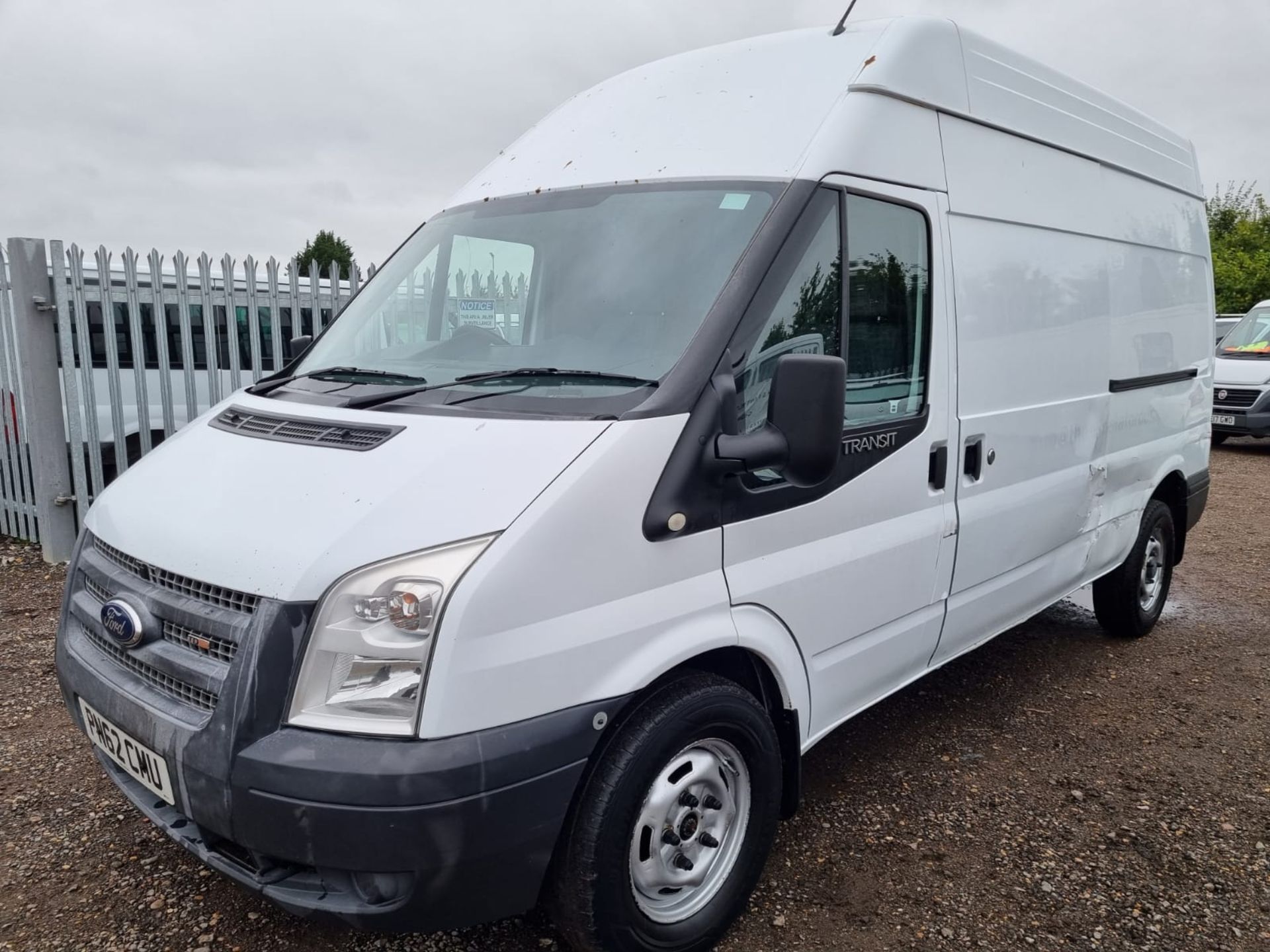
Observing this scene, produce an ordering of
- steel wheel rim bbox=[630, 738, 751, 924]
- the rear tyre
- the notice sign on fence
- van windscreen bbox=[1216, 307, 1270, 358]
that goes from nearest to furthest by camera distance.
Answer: steel wheel rim bbox=[630, 738, 751, 924]
the notice sign on fence
the rear tyre
van windscreen bbox=[1216, 307, 1270, 358]

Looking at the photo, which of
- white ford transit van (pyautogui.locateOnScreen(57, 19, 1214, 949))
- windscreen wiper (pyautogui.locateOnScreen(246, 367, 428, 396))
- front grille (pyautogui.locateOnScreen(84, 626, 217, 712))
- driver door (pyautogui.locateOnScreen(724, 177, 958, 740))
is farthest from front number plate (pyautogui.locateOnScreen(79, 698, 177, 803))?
driver door (pyautogui.locateOnScreen(724, 177, 958, 740))

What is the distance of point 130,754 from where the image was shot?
2.38 meters

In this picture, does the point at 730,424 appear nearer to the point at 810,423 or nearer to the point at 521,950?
the point at 810,423

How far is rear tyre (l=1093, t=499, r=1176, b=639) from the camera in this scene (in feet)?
16.9

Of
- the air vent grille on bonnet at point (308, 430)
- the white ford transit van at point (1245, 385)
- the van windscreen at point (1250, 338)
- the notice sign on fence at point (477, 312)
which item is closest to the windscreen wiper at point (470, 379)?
the air vent grille on bonnet at point (308, 430)

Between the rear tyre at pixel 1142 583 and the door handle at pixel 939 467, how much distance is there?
93.8 inches

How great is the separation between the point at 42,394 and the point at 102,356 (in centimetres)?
43

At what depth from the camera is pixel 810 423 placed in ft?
7.61

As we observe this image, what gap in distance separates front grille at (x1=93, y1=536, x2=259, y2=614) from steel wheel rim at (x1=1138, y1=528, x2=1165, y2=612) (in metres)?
4.82

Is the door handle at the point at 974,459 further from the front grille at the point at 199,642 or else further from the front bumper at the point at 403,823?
the front grille at the point at 199,642

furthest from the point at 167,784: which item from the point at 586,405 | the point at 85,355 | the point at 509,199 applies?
the point at 85,355

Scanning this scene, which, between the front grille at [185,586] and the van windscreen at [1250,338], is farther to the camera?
the van windscreen at [1250,338]

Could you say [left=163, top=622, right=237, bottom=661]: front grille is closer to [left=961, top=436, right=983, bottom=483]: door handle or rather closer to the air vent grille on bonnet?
the air vent grille on bonnet

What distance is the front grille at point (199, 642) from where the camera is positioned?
216 cm
